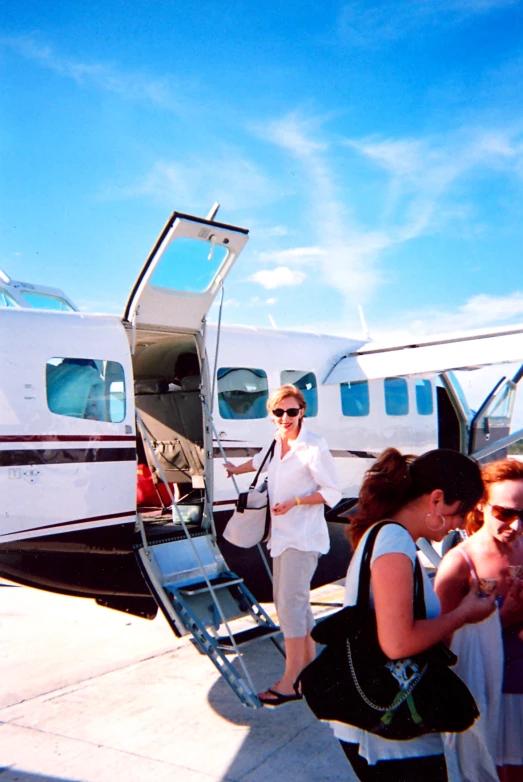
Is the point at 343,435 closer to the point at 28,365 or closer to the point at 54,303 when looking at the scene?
the point at 28,365

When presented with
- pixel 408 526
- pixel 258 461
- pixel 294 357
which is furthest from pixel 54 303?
pixel 408 526

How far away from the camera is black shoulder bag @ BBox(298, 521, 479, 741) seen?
1.81 meters

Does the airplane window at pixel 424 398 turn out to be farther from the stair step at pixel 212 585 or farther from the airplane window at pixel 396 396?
the stair step at pixel 212 585

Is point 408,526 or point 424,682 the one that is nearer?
point 424,682

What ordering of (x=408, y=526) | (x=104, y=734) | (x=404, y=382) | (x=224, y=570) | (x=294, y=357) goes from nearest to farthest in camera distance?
(x=408, y=526)
(x=104, y=734)
(x=224, y=570)
(x=294, y=357)
(x=404, y=382)

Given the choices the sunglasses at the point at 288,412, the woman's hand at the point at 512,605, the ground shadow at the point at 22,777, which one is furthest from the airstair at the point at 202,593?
the woman's hand at the point at 512,605

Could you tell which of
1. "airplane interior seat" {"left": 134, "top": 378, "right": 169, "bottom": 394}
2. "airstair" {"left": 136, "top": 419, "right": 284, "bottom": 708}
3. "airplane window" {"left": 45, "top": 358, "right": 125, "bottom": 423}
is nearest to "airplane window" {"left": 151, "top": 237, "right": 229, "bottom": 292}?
"airplane window" {"left": 45, "top": 358, "right": 125, "bottom": 423}

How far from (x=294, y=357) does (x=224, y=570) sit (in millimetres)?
2394

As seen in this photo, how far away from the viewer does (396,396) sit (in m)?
8.00

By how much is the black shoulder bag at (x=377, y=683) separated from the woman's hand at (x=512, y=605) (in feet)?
1.99

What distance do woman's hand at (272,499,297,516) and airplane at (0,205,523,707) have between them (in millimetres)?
976

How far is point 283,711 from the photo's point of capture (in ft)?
15.3

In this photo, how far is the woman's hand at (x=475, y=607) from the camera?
195cm

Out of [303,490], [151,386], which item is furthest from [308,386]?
[303,490]
